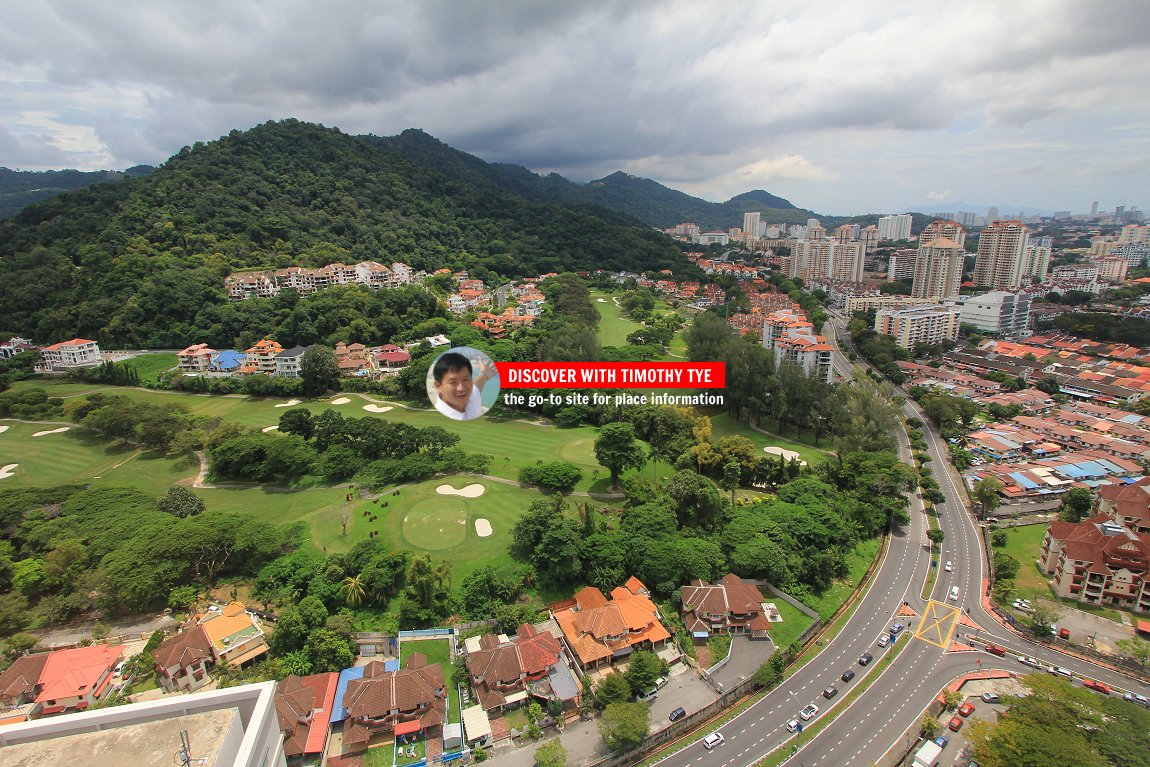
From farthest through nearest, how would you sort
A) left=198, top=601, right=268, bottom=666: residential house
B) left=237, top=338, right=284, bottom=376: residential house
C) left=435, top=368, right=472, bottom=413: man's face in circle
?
left=237, top=338, right=284, bottom=376: residential house, left=198, top=601, right=268, bottom=666: residential house, left=435, top=368, right=472, bottom=413: man's face in circle

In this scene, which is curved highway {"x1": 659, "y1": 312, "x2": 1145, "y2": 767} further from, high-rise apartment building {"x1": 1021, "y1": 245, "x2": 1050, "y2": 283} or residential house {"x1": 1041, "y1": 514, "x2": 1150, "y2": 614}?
high-rise apartment building {"x1": 1021, "y1": 245, "x2": 1050, "y2": 283}

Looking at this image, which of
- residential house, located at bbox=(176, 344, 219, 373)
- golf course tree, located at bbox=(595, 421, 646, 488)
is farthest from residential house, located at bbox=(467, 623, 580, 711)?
residential house, located at bbox=(176, 344, 219, 373)

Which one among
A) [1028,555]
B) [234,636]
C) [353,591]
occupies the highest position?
[353,591]

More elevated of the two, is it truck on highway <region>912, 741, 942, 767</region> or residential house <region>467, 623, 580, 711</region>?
residential house <region>467, 623, 580, 711</region>

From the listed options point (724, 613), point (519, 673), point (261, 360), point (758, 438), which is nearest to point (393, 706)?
point (519, 673)

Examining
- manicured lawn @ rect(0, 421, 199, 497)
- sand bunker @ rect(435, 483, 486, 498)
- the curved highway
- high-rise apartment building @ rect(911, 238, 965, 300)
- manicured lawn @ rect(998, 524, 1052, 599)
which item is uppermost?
high-rise apartment building @ rect(911, 238, 965, 300)

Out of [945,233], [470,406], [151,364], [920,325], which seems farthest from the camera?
[945,233]

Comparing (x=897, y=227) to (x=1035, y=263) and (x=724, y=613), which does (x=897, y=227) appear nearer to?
(x=1035, y=263)
